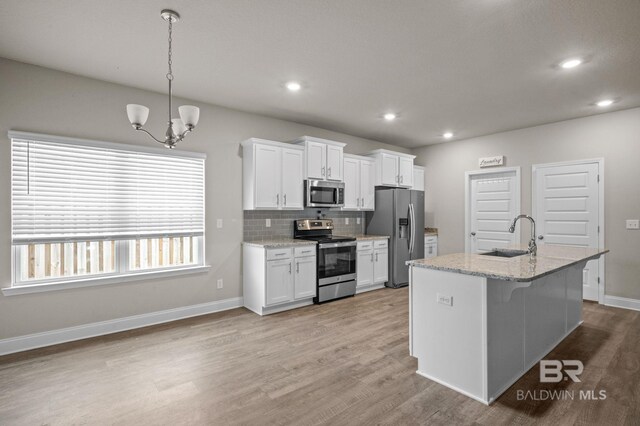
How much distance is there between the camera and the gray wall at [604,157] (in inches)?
173

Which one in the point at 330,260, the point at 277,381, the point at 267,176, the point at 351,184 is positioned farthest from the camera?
the point at 351,184

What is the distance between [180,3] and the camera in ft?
7.26

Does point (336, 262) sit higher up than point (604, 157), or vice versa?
point (604, 157)

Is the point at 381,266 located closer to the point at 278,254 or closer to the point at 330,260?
the point at 330,260

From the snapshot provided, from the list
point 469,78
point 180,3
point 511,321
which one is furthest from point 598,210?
point 180,3

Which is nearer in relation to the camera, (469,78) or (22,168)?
(22,168)

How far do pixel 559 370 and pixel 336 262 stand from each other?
2.78m

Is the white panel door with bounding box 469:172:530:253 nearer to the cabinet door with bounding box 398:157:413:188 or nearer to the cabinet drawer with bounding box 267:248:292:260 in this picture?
the cabinet door with bounding box 398:157:413:188

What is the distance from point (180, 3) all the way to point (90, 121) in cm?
196

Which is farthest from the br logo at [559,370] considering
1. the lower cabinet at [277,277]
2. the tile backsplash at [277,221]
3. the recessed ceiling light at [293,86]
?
the recessed ceiling light at [293,86]

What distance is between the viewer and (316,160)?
4.86m

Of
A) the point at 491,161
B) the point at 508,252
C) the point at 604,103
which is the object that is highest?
the point at 604,103

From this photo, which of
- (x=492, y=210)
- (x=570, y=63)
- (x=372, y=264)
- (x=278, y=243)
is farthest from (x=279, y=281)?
(x=492, y=210)

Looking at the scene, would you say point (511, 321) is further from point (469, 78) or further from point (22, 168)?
point (22, 168)
